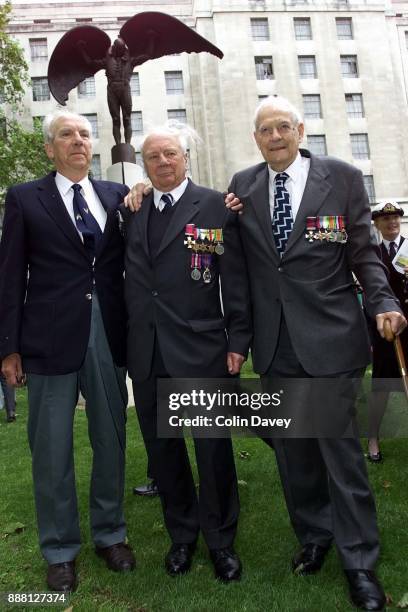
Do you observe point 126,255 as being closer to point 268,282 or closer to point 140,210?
point 140,210

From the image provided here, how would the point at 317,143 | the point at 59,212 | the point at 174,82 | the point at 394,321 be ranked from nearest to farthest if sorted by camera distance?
the point at 394,321 → the point at 59,212 → the point at 317,143 → the point at 174,82

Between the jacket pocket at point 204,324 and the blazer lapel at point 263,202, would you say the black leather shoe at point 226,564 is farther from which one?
the blazer lapel at point 263,202

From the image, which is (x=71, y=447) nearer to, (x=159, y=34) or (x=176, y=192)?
(x=176, y=192)

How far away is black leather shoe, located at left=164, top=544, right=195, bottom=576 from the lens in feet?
10.3

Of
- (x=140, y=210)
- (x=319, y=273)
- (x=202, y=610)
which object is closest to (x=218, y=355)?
(x=319, y=273)

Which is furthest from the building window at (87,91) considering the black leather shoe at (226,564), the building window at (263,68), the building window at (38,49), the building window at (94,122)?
the black leather shoe at (226,564)

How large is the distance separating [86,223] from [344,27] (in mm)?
39430

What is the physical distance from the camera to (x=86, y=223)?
132 inches

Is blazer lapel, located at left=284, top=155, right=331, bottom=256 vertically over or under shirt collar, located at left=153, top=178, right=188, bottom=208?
under

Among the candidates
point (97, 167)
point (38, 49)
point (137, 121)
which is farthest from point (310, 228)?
point (38, 49)

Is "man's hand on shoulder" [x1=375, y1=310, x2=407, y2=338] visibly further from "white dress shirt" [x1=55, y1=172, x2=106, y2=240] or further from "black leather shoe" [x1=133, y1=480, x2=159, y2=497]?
"black leather shoe" [x1=133, y1=480, x2=159, y2=497]

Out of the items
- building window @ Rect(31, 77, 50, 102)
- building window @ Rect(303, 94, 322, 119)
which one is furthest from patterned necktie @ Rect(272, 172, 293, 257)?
building window @ Rect(31, 77, 50, 102)

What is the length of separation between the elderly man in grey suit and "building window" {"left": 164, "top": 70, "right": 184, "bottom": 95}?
114ft

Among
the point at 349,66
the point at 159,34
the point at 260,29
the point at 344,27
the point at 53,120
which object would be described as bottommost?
the point at 53,120
